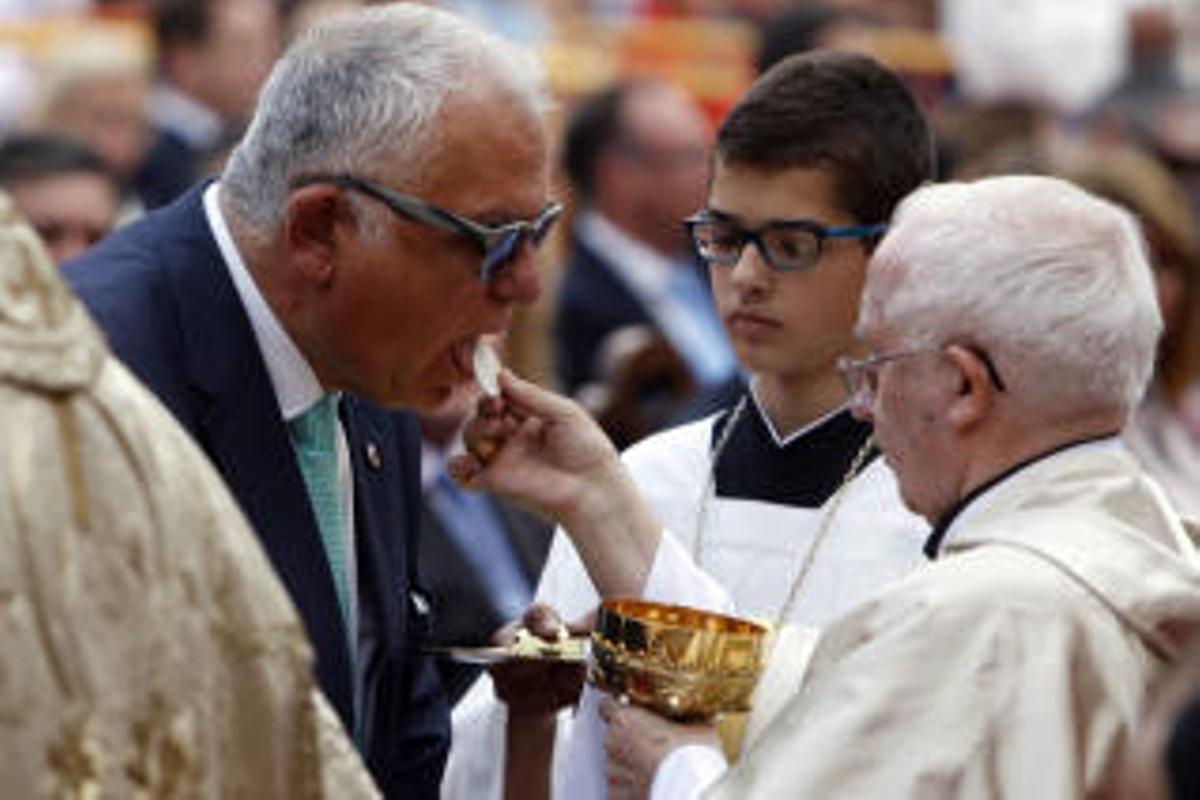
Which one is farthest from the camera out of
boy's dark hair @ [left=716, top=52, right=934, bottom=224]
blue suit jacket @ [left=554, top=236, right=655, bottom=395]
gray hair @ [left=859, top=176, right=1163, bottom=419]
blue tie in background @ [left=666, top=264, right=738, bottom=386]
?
blue tie in background @ [left=666, top=264, right=738, bottom=386]

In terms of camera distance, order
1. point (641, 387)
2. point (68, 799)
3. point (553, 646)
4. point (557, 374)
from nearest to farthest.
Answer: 1. point (68, 799)
2. point (553, 646)
3. point (641, 387)
4. point (557, 374)

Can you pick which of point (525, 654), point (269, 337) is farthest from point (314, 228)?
point (525, 654)

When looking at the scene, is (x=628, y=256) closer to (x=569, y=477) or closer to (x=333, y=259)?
(x=569, y=477)

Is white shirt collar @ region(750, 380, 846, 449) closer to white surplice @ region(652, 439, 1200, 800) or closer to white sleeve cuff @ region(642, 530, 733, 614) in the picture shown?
white sleeve cuff @ region(642, 530, 733, 614)

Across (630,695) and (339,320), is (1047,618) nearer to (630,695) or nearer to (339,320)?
(630,695)

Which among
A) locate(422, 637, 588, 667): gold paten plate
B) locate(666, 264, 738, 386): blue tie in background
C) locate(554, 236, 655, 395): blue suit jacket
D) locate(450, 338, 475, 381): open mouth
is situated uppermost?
locate(450, 338, 475, 381): open mouth

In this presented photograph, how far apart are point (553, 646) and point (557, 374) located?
5.40 metres

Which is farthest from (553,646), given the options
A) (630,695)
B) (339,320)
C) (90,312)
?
(90,312)

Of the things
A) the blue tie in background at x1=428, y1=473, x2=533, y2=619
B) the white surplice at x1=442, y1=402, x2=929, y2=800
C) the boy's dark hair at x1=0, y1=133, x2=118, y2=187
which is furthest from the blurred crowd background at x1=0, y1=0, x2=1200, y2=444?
the white surplice at x1=442, y1=402, x2=929, y2=800

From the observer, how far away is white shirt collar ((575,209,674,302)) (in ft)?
33.3

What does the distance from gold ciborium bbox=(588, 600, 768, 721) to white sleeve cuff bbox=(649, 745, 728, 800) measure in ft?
0.20

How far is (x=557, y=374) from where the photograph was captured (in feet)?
A: 30.9

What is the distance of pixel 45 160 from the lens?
23.2 ft

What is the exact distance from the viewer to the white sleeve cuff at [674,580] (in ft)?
13.5
